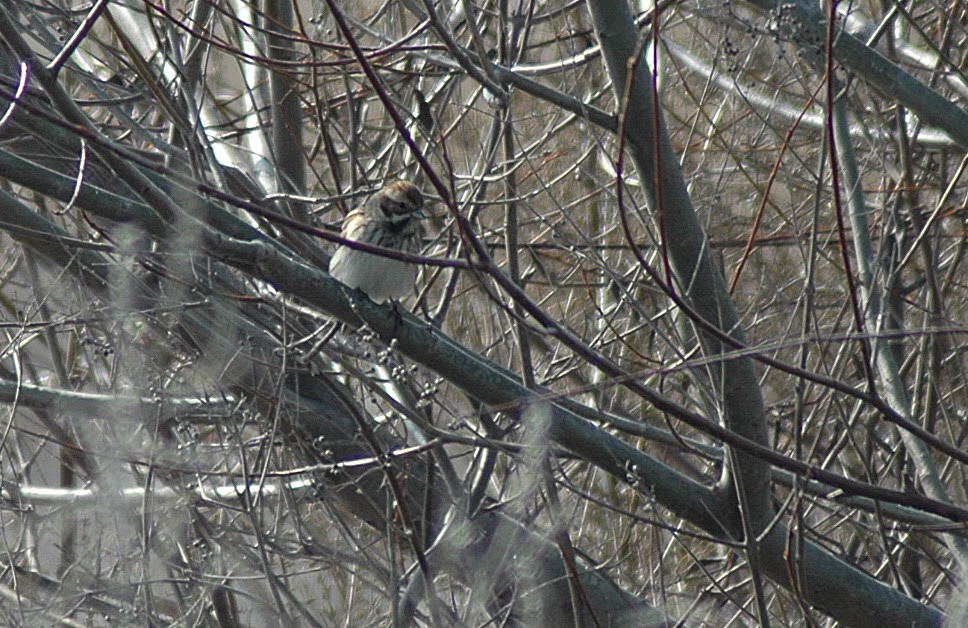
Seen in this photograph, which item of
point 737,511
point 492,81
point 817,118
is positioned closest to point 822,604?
point 737,511

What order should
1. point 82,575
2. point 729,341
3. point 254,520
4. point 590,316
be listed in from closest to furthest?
1. point 729,341
2. point 254,520
3. point 82,575
4. point 590,316

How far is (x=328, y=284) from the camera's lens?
3758mm

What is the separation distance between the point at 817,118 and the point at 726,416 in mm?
2647

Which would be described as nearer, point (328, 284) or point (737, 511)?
point (328, 284)

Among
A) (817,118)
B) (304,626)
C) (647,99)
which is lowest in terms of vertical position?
(304,626)

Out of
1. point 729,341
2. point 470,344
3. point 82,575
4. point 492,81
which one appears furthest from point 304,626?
point 470,344

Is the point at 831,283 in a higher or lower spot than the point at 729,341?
higher

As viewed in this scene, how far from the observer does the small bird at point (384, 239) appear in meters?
5.69

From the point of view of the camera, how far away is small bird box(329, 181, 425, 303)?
5.69 m

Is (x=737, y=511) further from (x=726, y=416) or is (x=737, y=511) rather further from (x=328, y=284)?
(x=328, y=284)

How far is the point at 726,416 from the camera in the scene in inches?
157

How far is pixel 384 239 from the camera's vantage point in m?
5.98

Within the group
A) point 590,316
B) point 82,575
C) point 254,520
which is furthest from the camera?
point 590,316

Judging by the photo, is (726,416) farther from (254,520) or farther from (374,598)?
(374,598)
